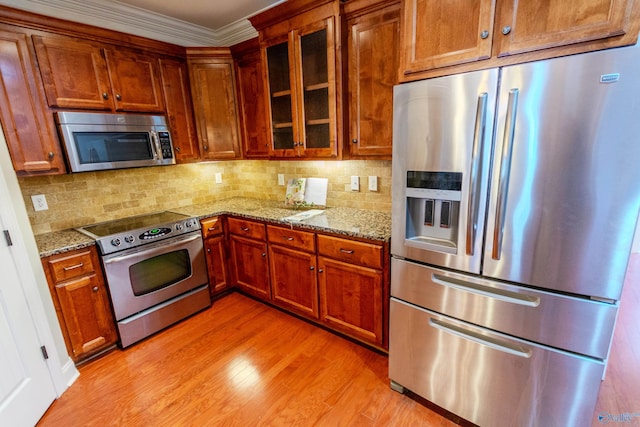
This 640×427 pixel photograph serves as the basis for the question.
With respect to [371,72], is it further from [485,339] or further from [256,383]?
[256,383]

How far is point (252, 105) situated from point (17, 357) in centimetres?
238

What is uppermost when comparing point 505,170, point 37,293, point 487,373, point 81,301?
point 505,170

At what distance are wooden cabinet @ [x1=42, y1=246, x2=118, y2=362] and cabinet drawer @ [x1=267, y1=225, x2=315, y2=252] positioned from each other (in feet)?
4.12

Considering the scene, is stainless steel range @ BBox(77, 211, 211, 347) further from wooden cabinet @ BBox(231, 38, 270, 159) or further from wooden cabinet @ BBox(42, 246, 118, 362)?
wooden cabinet @ BBox(231, 38, 270, 159)

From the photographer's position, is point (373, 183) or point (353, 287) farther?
point (373, 183)

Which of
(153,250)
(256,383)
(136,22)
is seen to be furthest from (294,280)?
(136,22)

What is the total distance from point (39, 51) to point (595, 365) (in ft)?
11.4

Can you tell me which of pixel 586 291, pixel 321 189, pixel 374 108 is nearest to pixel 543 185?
pixel 586 291

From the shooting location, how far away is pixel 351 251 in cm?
198

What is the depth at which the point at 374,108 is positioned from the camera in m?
1.99

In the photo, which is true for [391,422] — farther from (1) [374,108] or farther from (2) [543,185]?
(1) [374,108]

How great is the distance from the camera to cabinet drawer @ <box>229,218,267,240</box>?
2539 mm

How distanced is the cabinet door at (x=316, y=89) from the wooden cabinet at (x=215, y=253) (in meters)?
1.10

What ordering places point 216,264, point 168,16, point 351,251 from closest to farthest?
point 351,251, point 168,16, point 216,264
